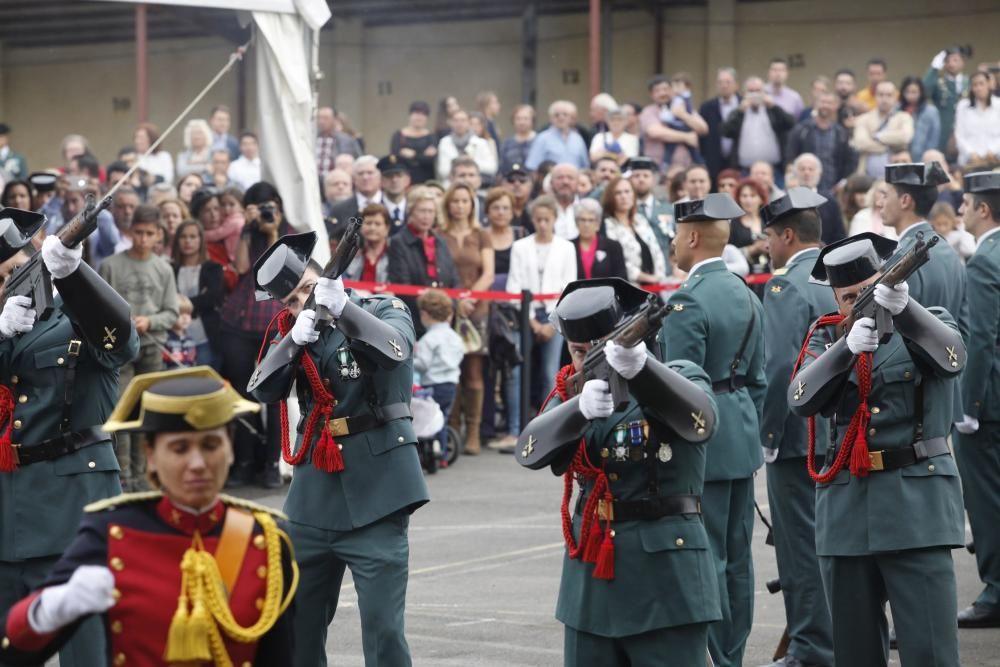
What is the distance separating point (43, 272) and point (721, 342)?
2851 mm

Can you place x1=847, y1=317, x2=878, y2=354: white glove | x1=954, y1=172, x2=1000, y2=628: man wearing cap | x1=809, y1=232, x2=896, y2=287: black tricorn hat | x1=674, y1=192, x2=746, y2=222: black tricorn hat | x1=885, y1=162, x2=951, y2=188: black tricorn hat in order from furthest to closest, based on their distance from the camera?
x1=954, y1=172, x2=1000, y2=628: man wearing cap, x1=885, y1=162, x2=951, y2=188: black tricorn hat, x1=674, y1=192, x2=746, y2=222: black tricorn hat, x1=809, y1=232, x2=896, y2=287: black tricorn hat, x1=847, y1=317, x2=878, y2=354: white glove

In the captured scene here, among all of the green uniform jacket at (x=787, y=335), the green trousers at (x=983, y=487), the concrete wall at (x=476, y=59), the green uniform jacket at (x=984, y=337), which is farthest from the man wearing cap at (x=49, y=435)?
the concrete wall at (x=476, y=59)

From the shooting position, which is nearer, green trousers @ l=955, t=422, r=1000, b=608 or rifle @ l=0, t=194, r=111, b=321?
rifle @ l=0, t=194, r=111, b=321

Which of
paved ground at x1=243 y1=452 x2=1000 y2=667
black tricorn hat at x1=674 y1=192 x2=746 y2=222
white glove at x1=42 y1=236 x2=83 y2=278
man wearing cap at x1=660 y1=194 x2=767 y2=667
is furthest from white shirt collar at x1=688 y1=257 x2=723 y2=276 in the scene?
white glove at x1=42 y1=236 x2=83 y2=278

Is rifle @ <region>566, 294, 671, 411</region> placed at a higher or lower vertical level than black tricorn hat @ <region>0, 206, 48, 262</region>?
lower

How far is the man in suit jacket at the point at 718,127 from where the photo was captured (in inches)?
712

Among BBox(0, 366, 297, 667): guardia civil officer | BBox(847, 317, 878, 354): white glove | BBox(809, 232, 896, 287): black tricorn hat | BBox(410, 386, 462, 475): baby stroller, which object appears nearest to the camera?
BBox(0, 366, 297, 667): guardia civil officer

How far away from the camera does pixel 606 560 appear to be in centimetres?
529

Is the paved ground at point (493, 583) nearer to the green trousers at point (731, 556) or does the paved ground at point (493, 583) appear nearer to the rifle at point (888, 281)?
the green trousers at point (731, 556)

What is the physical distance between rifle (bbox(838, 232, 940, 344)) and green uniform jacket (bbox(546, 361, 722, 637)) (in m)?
0.99

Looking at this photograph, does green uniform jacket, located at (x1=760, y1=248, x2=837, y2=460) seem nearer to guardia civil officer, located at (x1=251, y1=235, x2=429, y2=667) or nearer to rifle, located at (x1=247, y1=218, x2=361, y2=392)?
guardia civil officer, located at (x1=251, y1=235, x2=429, y2=667)

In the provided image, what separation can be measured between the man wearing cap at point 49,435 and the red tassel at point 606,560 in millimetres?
2127

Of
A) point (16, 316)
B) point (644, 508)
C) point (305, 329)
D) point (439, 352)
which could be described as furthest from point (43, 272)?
point (439, 352)

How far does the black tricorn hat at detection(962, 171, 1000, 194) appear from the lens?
8859 millimetres
